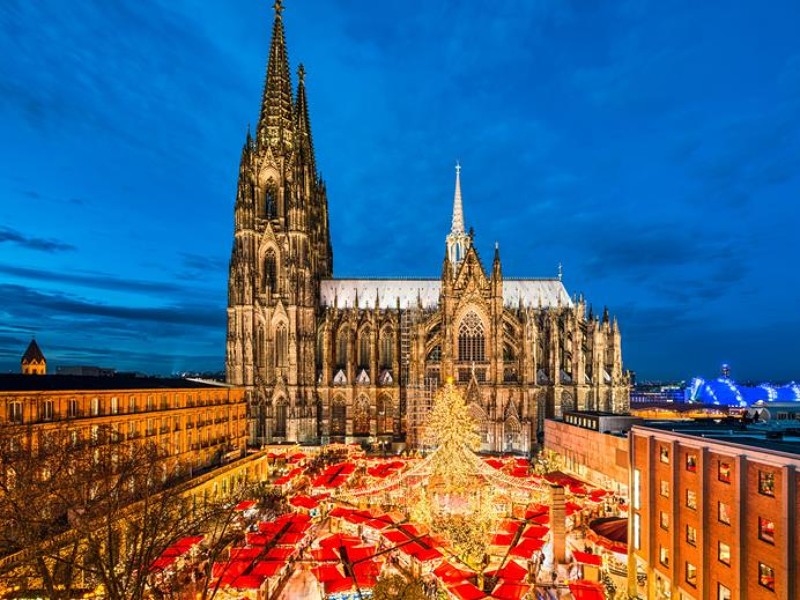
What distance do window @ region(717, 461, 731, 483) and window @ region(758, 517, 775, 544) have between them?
2281 mm

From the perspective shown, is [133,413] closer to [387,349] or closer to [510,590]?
[510,590]

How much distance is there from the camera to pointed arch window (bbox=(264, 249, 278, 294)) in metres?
74.3

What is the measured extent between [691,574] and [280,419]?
184 ft

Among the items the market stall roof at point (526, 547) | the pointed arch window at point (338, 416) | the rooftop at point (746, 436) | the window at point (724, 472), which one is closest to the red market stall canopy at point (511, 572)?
the market stall roof at point (526, 547)

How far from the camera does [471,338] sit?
71562 mm

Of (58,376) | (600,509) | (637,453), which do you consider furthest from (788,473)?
(58,376)

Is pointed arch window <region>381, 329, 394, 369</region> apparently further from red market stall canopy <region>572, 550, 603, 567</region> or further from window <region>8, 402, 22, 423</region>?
window <region>8, 402, 22, 423</region>

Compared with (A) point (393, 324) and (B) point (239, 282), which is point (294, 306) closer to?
(B) point (239, 282)

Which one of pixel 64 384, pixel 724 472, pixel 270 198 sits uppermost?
pixel 270 198

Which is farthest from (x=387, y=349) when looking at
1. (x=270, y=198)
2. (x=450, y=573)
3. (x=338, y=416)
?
(x=450, y=573)

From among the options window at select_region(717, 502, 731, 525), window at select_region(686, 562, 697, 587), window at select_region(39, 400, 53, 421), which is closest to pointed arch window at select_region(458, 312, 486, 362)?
window at select_region(686, 562, 697, 587)

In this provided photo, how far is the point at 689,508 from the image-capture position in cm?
2641

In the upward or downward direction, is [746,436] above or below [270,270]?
below

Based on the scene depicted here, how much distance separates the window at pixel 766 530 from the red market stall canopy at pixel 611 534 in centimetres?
1231
